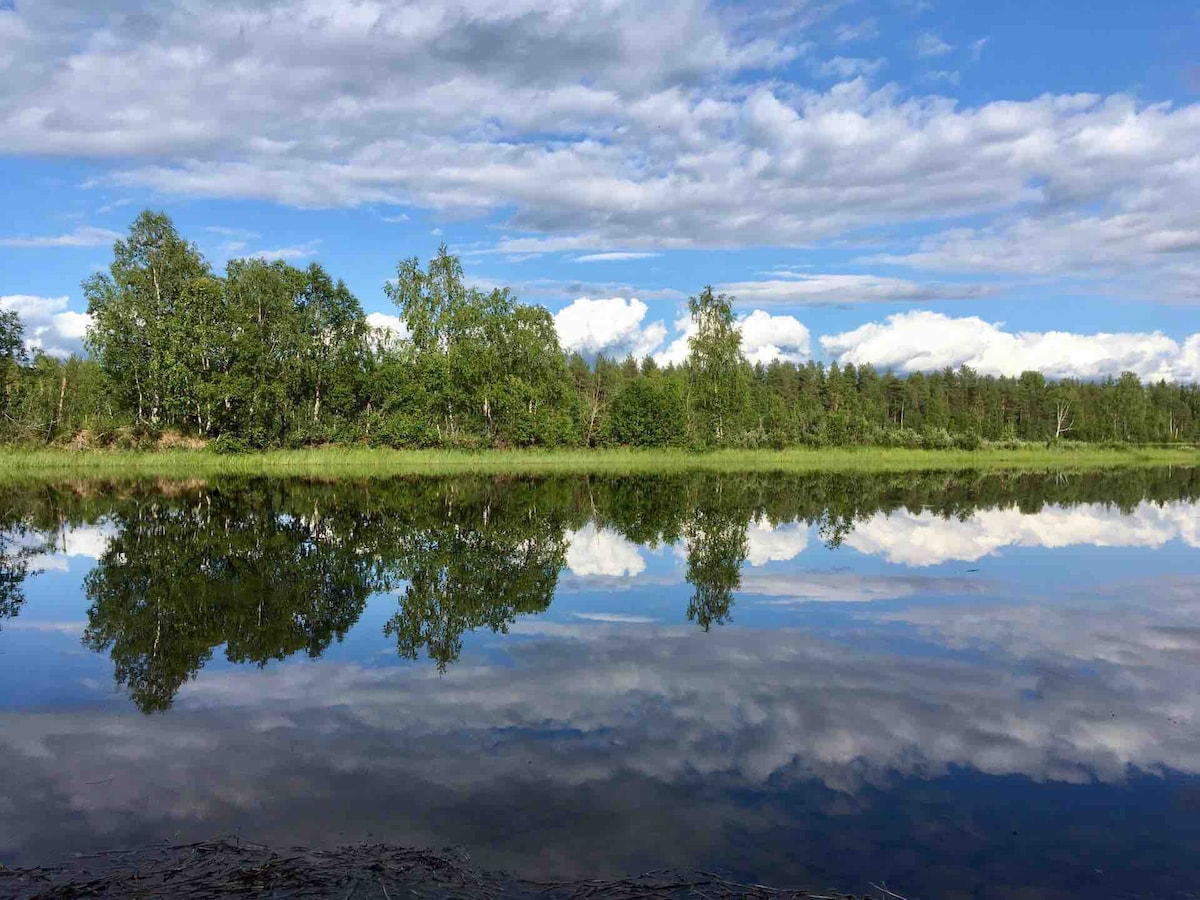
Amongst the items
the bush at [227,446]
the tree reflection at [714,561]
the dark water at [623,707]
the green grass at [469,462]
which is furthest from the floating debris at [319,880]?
the bush at [227,446]

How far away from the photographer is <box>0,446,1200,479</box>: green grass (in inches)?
1897

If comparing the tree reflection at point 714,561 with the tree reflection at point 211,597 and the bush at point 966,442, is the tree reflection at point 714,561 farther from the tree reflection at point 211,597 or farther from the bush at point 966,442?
Result: the bush at point 966,442

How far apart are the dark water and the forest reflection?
12 centimetres

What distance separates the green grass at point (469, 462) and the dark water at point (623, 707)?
31.7 meters

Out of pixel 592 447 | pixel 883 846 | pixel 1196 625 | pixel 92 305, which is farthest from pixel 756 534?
pixel 92 305

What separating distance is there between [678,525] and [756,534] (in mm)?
2647

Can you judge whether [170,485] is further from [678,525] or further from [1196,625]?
[1196,625]

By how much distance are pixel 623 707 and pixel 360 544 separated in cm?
1223

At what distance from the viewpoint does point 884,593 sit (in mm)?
14703

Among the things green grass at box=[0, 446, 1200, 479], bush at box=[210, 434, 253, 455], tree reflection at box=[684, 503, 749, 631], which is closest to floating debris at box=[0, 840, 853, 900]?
tree reflection at box=[684, 503, 749, 631]

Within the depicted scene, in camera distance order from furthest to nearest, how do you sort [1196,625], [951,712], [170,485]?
[170,485] < [1196,625] < [951,712]

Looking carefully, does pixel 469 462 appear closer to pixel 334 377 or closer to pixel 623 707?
pixel 334 377

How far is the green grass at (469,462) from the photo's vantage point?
158 ft

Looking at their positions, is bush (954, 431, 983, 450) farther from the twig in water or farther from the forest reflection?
the twig in water
